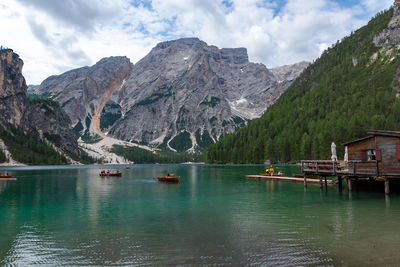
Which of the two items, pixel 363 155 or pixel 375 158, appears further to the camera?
pixel 363 155

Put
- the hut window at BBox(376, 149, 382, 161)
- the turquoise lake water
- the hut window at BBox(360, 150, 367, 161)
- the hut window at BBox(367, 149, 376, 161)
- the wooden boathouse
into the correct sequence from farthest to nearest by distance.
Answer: the hut window at BBox(360, 150, 367, 161) → the hut window at BBox(367, 149, 376, 161) → the hut window at BBox(376, 149, 382, 161) → the wooden boathouse → the turquoise lake water

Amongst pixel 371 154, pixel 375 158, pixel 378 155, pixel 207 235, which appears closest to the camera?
pixel 207 235

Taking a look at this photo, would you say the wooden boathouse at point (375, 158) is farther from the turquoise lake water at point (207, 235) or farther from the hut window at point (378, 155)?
the turquoise lake water at point (207, 235)

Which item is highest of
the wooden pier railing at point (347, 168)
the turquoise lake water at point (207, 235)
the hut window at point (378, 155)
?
the hut window at point (378, 155)

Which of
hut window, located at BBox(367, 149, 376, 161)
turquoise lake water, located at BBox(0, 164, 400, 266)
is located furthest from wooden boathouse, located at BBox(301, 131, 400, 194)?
turquoise lake water, located at BBox(0, 164, 400, 266)

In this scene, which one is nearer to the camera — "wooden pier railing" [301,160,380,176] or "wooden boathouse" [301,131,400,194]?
"wooden boathouse" [301,131,400,194]

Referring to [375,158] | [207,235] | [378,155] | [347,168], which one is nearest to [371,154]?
[375,158]

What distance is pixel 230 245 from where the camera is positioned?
19359mm

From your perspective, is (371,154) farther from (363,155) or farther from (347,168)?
(347,168)

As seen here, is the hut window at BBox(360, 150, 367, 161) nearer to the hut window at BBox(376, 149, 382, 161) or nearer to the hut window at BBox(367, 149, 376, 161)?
the hut window at BBox(367, 149, 376, 161)

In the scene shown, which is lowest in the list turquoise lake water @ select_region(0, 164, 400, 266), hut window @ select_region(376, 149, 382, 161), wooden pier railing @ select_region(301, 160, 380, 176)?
turquoise lake water @ select_region(0, 164, 400, 266)

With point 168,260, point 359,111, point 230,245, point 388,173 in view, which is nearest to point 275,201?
point 388,173

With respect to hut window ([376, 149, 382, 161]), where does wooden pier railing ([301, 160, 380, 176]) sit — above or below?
below

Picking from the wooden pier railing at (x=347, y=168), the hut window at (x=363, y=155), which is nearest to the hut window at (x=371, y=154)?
the hut window at (x=363, y=155)
